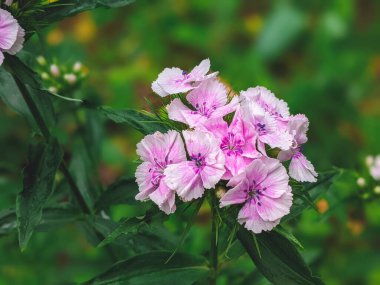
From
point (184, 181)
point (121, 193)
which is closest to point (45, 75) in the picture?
point (121, 193)

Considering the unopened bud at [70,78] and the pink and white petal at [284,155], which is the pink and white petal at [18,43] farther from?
the unopened bud at [70,78]

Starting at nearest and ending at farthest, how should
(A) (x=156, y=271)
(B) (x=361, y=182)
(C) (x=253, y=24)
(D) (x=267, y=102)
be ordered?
(D) (x=267, y=102)
(A) (x=156, y=271)
(B) (x=361, y=182)
(C) (x=253, y=24)

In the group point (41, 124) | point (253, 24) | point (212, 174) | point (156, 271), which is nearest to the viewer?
point (212, 174)

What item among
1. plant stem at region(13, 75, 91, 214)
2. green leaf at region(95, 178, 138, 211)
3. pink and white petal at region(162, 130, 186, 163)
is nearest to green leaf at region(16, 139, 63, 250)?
plant stem at region(13, 75, 91, 214)

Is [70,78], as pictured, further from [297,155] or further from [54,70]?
[297,155]

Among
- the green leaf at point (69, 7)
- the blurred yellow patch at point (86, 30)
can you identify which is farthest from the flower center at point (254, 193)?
the blurred yellow patch at point (86, 30)

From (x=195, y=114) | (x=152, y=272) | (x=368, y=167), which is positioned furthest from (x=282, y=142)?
(x=368, y=167)
